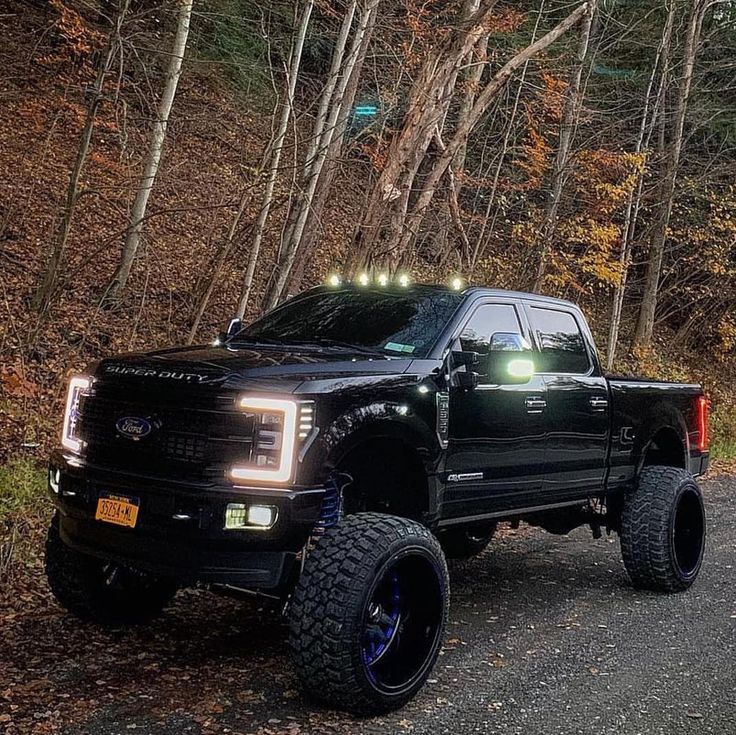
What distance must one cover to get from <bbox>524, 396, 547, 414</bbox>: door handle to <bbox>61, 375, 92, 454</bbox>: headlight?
2866 millimetres

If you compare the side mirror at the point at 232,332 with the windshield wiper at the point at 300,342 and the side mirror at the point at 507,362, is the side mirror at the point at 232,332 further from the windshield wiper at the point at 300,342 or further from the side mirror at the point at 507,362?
the side mirror at the point at 507,362

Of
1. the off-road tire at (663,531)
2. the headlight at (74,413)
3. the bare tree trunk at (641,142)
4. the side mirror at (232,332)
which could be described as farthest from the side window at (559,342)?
the bare tree trunk at (641,142)

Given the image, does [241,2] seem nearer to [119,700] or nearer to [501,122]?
[501,122]

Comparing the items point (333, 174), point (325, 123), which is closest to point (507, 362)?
point (325, 123)

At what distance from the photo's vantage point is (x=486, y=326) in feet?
19.5

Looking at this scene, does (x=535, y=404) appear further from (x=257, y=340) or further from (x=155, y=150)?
(x=155, y=150)

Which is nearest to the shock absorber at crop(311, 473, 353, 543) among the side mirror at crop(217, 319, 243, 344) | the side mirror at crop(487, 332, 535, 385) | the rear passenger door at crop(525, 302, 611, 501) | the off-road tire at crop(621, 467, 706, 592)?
the side mirror at crop(487, 332, 535, 385)

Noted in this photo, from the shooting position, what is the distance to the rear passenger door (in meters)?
6.37

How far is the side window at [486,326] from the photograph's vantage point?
18.6ft

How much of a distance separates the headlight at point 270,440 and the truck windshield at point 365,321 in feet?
4.18

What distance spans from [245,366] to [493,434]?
1905 millimetres

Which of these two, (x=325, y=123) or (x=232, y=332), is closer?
(x=232, y=332)

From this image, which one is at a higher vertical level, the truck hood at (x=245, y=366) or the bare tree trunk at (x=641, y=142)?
the bare tree trunk at (x=641, y=142)

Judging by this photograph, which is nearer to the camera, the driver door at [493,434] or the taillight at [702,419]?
the driver door at [493,434]
